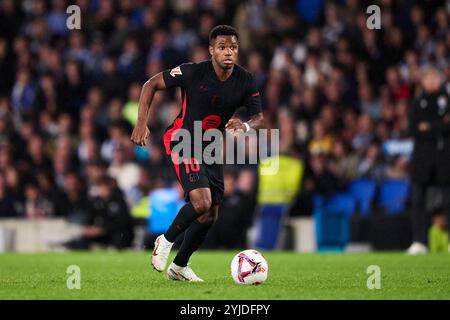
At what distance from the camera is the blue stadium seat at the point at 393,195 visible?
16203 mm

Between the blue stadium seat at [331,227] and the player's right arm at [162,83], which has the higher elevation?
the player's right arm at [162,83]

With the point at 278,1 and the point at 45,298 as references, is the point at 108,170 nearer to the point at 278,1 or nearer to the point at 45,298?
the point at 278,1

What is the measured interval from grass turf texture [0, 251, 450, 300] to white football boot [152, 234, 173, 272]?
145 millimetres

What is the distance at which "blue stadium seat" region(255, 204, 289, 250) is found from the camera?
645 inches

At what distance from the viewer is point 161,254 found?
354 inches

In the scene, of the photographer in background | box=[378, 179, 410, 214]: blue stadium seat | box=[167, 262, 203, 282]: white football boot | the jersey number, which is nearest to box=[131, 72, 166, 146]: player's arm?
the jersey number

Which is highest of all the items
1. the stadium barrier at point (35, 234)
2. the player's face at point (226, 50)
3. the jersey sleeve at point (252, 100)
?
the player's face at point (226, 50)

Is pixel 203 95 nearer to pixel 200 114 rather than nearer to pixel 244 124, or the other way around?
pixel 200 114

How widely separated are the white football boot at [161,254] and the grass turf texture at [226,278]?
15 cm

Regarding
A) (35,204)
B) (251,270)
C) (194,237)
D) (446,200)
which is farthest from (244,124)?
(35,204)

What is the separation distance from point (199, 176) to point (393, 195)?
801 centimetres

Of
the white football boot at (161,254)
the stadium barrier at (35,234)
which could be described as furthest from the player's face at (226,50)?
the stadium barrier at (35,234)

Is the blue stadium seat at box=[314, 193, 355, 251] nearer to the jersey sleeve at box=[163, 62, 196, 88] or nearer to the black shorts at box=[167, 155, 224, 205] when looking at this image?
the black shorts at box=[167, 155, 224, 205]

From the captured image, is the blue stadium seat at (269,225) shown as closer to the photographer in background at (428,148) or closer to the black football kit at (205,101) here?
the photographer in background at (428,148)
